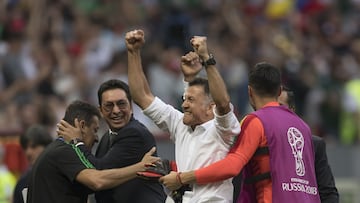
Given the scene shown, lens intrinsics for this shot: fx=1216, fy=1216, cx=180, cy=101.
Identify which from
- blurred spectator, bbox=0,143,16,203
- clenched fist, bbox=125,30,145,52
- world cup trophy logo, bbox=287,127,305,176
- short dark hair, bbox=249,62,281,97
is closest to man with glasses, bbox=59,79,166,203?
clenched fist, bbox=125,30,145,52

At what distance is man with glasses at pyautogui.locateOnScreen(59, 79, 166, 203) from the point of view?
9.11 metres

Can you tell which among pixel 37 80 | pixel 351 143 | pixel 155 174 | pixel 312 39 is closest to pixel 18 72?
pixel 37 80

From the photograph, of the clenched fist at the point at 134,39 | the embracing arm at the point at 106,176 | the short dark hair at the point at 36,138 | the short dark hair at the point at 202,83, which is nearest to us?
the short dark hair at the point at 202,83

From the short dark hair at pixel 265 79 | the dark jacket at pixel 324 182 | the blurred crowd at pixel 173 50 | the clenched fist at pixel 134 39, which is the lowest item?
the dark jacket at pixel 324 182

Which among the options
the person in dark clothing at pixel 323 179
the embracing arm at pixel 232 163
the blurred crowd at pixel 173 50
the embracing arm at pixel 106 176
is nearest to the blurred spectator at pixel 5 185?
the blurred crowd at pixel 173 50

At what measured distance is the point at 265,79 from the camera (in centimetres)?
848

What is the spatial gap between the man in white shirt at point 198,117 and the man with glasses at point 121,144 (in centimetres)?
29

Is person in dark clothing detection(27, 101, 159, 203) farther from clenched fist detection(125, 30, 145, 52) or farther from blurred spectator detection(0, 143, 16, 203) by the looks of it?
blurred spectator detection(0, 143, 16, 203)

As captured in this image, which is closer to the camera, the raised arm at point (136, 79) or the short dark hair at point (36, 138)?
the raised arm at point (136, 79)

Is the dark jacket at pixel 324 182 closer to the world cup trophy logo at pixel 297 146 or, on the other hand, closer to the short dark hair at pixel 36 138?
the world cup trophy logo at pixel 297 146

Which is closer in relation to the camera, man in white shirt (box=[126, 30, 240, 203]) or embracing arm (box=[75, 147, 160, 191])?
man in white shirt (box=[126, 30, 240, 203])

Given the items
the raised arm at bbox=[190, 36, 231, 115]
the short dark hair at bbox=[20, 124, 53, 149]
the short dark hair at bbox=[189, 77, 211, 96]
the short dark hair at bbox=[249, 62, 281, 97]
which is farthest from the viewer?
the short dark hair at bbox=[20, 124, 53, 149]

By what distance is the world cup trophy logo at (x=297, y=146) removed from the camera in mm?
8493

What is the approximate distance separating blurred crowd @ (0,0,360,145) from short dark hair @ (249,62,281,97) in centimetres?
687
